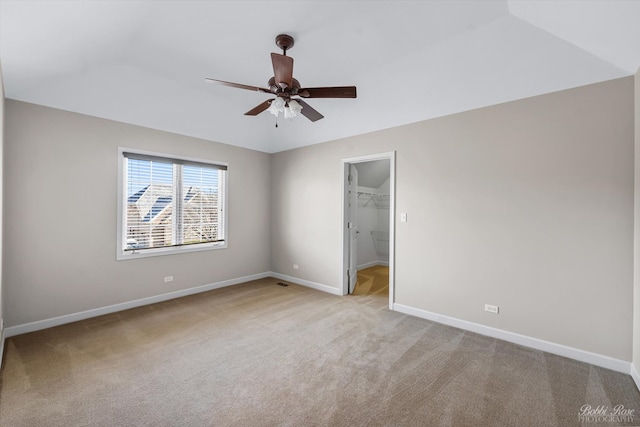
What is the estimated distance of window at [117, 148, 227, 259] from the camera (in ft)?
12.9

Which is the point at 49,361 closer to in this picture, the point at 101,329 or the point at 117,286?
the point at 101,329

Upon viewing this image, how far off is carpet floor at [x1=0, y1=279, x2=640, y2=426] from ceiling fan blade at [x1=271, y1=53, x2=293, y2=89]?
2556 mm

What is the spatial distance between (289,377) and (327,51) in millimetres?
3209

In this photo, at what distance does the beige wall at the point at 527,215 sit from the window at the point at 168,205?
2.84m

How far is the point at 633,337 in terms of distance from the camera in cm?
242

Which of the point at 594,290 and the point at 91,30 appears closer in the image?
the point at 91,30

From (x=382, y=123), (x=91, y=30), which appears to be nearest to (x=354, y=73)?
(x=382, y=123)

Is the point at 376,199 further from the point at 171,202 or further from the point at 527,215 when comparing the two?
the point at 171,202

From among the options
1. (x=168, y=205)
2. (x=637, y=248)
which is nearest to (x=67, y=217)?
(x=168, y=205)

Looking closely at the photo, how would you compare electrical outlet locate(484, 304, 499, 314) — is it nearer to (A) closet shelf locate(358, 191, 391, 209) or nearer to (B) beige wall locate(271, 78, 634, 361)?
(B) beige wall locate(271, 78, 634, 361)

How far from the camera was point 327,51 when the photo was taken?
9.75ft

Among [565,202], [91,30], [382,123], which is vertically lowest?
[565,202]

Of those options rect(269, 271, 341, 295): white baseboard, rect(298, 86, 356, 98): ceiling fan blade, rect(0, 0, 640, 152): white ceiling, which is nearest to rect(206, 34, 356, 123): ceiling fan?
rect(298, 86, 356, 98): ceiling fan blade

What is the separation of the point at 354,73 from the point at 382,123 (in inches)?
35.7
